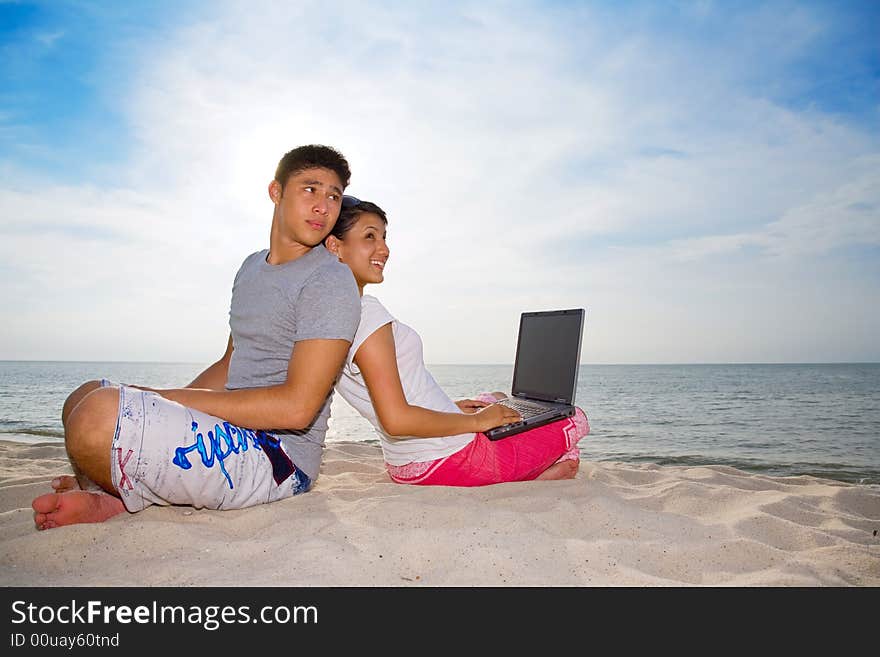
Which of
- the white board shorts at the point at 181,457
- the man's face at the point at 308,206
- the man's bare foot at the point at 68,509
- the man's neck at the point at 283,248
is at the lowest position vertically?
the man's bare foot at the point at 68,509

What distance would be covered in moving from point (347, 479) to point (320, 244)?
1.79 metres

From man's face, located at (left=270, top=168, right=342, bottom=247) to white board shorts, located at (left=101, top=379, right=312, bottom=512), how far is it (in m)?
0.95

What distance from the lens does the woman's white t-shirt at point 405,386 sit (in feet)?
8.81

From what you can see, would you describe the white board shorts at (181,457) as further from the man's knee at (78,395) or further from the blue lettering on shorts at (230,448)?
the man's knee at (78,395)

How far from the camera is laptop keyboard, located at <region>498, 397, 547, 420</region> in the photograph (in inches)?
134

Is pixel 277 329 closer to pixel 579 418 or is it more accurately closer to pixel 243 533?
pixel 243 533

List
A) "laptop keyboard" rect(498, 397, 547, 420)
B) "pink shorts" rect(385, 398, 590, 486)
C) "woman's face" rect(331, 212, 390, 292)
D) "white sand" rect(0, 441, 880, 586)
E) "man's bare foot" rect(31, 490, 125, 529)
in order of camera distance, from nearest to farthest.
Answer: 1. "white sand" rect(0, 441, 880, 586)
2. "man's bare foot" rect(31, 490, 125, 529)
3. "woman's face" rect(331, 212, 390, 292)
4. "pink shorts" rect(385, 398, 590, 486)
5. "laptop keyboard" rect(498, 397, 547, 420)

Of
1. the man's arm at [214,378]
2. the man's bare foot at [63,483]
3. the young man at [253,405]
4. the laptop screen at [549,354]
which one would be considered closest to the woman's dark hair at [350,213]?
the young man at [253,405]

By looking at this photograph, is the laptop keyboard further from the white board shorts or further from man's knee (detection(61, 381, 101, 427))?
man's knee (detection(61, 381, 101, 427))

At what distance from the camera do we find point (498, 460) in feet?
10.5

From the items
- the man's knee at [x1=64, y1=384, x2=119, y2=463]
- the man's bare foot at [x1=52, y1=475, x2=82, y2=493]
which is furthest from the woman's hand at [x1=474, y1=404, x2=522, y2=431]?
the man's bare foot at [x1=52, y1=475, x2=82, y2=493]

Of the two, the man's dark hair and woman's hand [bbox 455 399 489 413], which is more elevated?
the man's dark hair

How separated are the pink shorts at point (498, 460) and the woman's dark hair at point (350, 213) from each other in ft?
4.45

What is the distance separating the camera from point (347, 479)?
3859 mm
